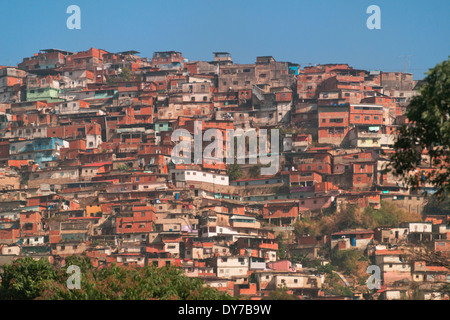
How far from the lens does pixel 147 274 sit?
27.6 meters

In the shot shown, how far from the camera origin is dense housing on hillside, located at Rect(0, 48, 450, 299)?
4516 centimetres

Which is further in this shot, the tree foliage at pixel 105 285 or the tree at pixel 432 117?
the tree foliage at pixel 105 285

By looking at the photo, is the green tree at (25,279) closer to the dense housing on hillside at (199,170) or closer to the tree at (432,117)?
the dense housing on hillside at (199,170)

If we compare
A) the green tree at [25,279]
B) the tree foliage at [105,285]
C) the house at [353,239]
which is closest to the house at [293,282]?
the house at [353,239]

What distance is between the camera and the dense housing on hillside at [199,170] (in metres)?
45.2

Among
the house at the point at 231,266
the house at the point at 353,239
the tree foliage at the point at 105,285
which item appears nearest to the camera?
the tree foliage at the point at 105,285

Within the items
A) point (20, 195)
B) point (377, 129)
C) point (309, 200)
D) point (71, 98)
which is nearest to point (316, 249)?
point (309, 200)

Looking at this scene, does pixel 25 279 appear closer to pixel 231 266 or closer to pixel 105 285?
pixel 105 285

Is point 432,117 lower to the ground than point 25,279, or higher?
higher

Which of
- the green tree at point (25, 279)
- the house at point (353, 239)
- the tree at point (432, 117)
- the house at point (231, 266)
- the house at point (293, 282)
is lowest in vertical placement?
the house at point (293, 282)

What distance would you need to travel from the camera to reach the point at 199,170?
54062 mm

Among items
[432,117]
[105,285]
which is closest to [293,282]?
[105,285]

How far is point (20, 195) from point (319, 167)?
731 inches

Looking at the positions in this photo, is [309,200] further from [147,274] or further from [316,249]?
[147,274]
